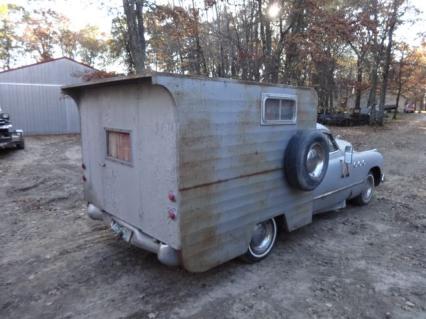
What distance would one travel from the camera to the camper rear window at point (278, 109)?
3.42m

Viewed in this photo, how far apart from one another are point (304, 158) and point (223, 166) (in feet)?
3.80

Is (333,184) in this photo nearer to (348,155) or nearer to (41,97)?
(348,155)

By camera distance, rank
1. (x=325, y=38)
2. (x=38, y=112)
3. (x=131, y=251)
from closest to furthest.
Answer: (x=131, y=251)
(x=325, y=38)
(x=38, y=112)

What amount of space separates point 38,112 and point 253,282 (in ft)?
60.1

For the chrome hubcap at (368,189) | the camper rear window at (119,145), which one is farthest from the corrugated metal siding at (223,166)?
the chrome hubcap at (368,189)

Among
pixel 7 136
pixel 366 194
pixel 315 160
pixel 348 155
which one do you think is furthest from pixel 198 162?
pixel 7 136

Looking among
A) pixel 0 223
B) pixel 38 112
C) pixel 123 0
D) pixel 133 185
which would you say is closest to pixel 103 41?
pixel 38 112

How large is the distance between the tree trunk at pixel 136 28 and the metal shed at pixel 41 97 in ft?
23.2

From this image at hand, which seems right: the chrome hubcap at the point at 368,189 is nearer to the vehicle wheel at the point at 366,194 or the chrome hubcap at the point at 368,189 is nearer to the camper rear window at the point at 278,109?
the vehicle wheel at the point at 366,194

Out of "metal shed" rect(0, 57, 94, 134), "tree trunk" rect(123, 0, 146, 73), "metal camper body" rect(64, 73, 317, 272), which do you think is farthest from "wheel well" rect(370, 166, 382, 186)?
"metal shed" rect(0, 57, 94, 134)

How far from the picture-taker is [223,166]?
305 cm

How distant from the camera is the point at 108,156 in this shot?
3.58 m

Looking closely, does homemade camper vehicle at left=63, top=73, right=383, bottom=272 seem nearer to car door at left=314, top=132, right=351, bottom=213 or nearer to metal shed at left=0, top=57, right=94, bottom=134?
car door at left=314, top=132, right=351, bottom=213

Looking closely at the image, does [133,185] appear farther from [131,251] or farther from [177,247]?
[131,251]
